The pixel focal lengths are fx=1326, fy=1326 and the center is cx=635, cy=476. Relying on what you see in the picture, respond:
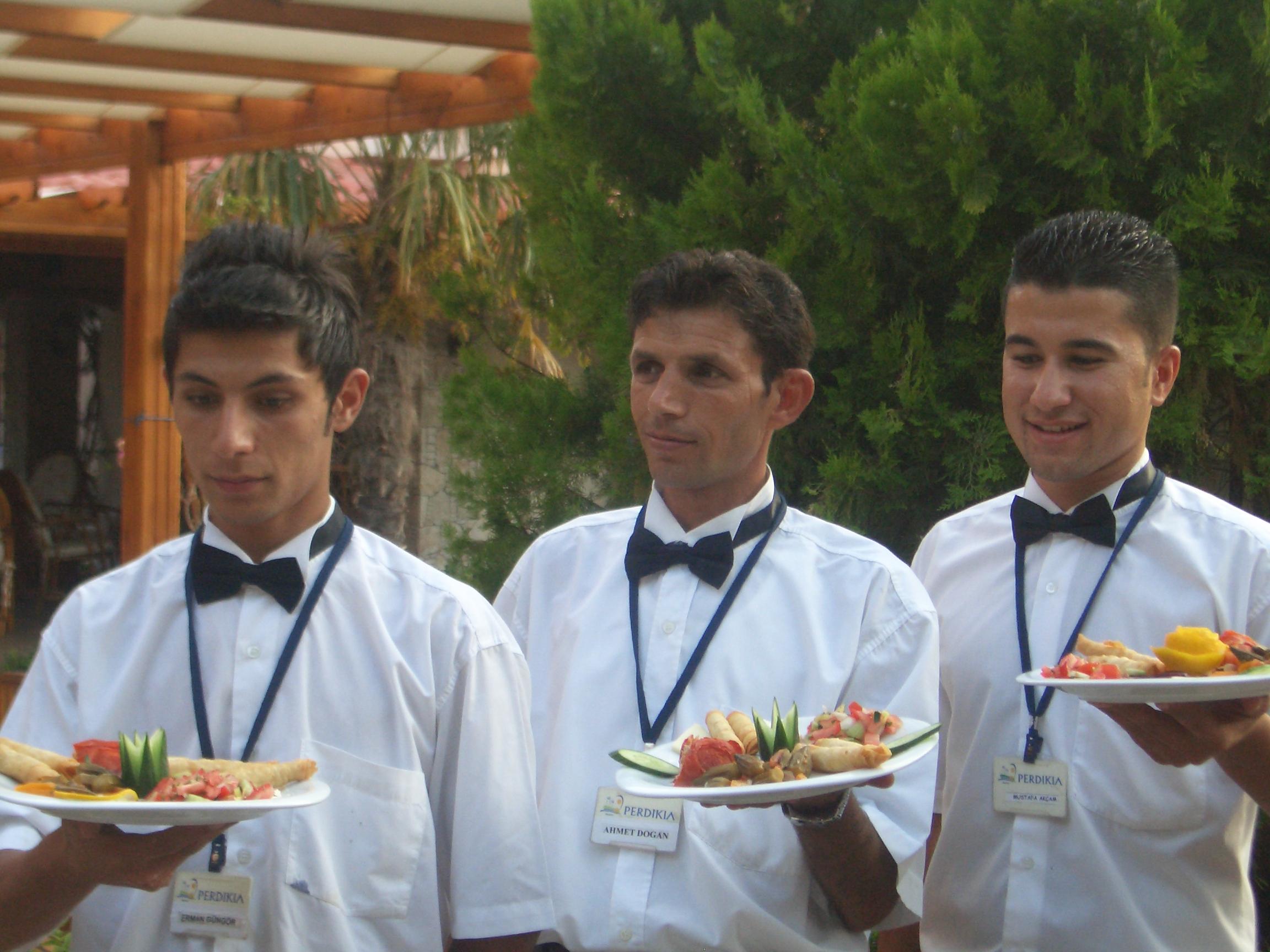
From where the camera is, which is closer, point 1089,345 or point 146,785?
point 146,785

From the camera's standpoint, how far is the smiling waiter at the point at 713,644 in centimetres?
222

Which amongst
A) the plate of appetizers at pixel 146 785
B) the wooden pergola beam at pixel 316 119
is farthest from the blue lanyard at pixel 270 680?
the wooden pergola beam at pixel 316 119

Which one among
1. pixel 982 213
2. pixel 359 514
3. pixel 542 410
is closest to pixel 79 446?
pixel 359 514

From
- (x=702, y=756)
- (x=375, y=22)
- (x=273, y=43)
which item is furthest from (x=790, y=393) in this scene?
(x=273, y=43)

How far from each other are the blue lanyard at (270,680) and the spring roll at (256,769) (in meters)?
0.21

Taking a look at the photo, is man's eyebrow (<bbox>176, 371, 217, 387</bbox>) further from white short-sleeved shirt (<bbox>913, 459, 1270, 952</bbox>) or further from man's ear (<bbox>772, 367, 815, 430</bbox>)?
white short-sleeved shirt (<bbox>913, 459, 1270, 952</bbox>)

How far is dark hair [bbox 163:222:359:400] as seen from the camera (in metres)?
2.12

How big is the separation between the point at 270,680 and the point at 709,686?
776 millimetres

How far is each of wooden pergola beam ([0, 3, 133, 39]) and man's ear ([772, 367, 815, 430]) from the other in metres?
4.04

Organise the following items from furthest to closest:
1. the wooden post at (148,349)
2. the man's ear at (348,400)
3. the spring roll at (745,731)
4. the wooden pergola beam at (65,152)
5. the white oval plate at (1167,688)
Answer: the wooden pergola beam at (65,152) < the wooden post at (148,349) < the man's ear at (348,400) < the spring roll at (745,731) < the white oval plate at (1167,688)

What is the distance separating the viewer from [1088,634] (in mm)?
2494

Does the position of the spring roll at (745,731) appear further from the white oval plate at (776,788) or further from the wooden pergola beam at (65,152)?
the wooden pergola beam at (65,152)

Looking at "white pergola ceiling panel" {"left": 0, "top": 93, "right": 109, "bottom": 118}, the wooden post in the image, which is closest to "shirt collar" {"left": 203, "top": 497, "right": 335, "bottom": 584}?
the wooden post

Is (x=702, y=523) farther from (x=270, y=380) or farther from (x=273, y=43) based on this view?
(x=273, y=43)
